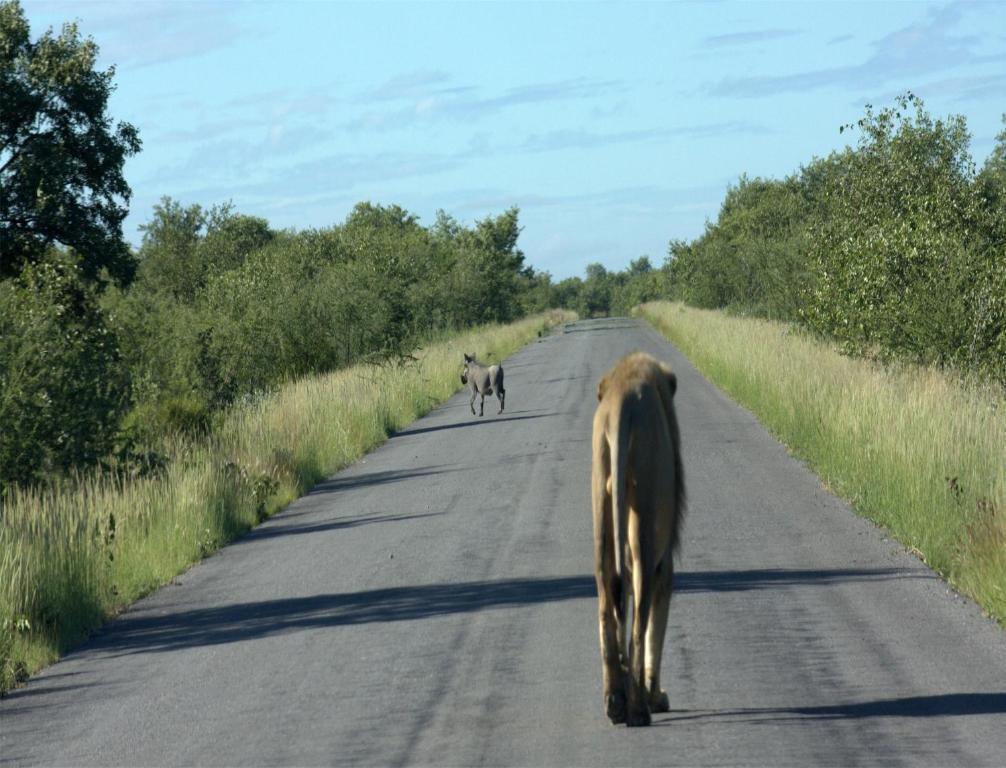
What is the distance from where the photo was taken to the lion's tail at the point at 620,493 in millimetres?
6500

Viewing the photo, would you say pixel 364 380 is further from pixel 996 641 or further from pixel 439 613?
pixel 996 641

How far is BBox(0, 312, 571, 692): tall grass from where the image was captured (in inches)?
399

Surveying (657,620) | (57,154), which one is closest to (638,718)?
(657,620)

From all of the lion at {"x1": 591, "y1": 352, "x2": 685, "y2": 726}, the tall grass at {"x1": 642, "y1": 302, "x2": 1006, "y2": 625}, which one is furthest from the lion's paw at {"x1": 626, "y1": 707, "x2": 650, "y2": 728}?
the tall grass at {"x1": 642, "y1": 302, "x2": 1006, "y2": 625}

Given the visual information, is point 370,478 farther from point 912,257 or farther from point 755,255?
point 755,255

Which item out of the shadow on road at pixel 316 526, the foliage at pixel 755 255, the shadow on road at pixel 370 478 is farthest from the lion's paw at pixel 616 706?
the foliage at pixel 755 255

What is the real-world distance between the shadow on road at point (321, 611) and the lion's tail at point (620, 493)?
3.34 meters

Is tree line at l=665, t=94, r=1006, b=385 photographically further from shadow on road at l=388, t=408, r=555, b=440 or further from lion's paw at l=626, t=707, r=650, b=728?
lion's paw at l=626, t=707, r=650, b=728

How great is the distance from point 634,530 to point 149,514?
8.01m

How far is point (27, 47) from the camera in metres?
33.2

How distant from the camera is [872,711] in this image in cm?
682

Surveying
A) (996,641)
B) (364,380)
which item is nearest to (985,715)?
(996,641)

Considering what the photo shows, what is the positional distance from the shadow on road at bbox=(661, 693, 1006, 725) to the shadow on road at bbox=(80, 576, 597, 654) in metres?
3.13

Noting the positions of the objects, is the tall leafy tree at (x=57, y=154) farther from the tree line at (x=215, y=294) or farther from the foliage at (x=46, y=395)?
the foliage at (x=46, y=395)
